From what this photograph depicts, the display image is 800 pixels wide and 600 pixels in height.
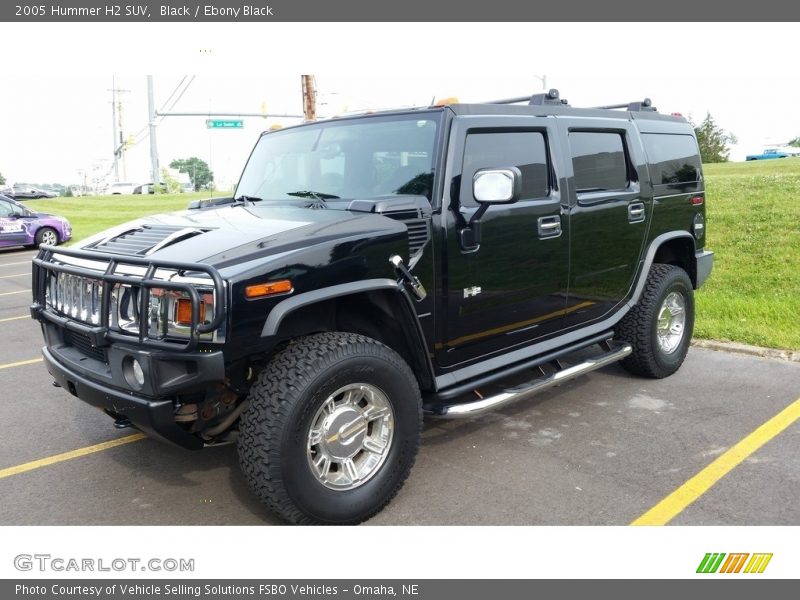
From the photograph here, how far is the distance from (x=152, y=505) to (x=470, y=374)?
1909mm

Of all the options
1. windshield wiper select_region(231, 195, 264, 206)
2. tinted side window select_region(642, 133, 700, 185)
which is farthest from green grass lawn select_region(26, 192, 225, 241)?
tinted side window select_region(642, 133, 700, 185)

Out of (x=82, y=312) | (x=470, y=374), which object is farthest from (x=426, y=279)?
(x=82, y=312)

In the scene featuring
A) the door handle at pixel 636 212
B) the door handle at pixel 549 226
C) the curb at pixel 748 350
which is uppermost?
the door handle at pixel 636 212

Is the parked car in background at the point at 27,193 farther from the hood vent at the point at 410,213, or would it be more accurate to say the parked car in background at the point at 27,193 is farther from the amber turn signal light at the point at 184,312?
the amber turn signal light at the point at 184,312

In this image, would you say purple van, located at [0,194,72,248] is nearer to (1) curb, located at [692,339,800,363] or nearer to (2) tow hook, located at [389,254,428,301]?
(1) curb, located at [692,339,800,363]

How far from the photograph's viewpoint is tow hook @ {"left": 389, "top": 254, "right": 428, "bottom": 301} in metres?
3.44

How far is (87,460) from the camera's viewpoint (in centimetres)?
425

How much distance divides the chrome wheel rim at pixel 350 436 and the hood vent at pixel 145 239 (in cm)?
112

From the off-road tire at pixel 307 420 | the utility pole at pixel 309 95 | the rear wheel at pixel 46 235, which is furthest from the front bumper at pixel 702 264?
the rear wheel at pixel 46 235

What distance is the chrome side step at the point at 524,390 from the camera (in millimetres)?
3752

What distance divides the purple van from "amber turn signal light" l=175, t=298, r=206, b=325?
16.5 m

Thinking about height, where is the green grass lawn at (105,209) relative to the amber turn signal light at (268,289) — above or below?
above

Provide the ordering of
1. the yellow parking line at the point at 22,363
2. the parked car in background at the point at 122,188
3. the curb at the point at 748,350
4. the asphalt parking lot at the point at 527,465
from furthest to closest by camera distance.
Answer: the parked car in background at the point at 122,188, the yellow parking line at the point at 22,363, the curb at the point at 748,350, the asphalt parking lot at the point at 527,465

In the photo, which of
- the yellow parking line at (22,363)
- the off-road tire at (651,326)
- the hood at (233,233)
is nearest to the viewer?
the hood at (233,233)
